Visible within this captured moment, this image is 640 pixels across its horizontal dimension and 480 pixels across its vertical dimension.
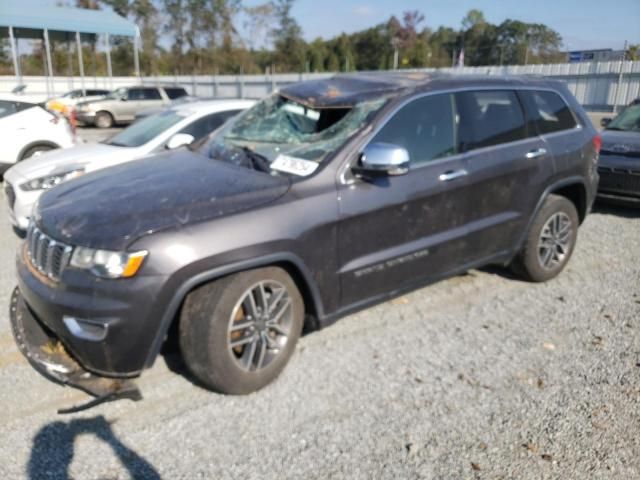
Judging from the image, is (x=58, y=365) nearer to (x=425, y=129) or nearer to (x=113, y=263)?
(x=113, y=263)

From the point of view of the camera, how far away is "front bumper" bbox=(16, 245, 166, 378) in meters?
2.67

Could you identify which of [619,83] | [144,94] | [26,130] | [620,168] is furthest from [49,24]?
[620,168]

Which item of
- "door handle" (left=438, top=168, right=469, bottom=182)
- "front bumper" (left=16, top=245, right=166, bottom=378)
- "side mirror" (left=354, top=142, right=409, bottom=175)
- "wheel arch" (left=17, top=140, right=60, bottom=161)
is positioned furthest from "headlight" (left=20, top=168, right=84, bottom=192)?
"wheel arch" (left=17, top=140, right=60, bottom=161)

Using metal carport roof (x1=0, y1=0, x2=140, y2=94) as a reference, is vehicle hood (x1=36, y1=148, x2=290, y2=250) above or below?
below

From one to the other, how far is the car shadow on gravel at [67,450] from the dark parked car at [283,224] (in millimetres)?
188

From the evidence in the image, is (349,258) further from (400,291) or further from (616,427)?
(616,427)

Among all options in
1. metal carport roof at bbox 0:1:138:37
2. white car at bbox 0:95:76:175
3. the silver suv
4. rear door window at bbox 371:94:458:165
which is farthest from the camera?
metal carport roof at bbox 0:1:138:37

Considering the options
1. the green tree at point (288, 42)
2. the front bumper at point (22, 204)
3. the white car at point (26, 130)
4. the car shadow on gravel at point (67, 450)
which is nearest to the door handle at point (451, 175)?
the car shadow on gravel at point (67, 450)

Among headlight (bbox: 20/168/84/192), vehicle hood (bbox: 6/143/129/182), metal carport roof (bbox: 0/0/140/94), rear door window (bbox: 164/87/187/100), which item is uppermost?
metal carport roof (bbox: 0/0/140/94)

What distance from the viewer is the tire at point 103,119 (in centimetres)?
2088

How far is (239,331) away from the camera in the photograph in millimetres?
3061

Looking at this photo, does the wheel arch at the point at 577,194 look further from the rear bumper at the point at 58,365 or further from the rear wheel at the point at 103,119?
the rear wheel at the point at 103,119

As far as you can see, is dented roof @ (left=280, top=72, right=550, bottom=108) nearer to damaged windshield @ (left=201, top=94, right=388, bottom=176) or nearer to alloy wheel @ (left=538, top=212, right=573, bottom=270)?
damaged windshield @ (left=201, top=94, right=388, bottom=176)

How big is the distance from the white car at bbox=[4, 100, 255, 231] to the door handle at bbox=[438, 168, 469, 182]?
8.45 ft
